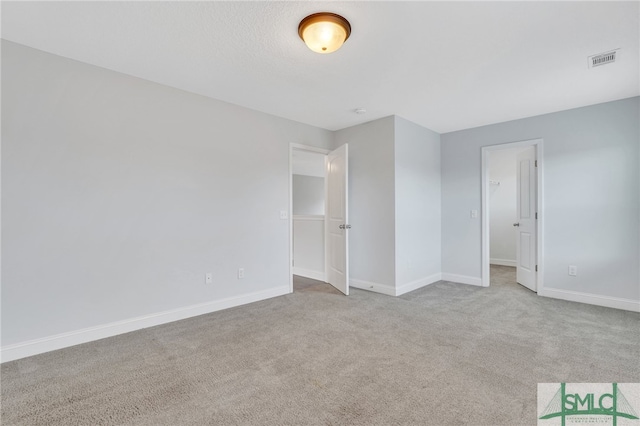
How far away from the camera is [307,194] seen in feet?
31.1

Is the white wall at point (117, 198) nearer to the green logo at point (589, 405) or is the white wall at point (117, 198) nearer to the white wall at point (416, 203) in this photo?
the white wall at point (416, 203)

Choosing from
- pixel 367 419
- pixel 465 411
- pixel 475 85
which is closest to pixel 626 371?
pixel 465 411

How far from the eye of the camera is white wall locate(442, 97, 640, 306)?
3.46 m

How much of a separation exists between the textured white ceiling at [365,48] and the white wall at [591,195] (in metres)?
0.34

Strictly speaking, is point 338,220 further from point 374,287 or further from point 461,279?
point 461,279

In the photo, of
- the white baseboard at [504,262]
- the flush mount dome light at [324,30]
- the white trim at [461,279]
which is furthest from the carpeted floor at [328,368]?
the white baseboard at [504,262]

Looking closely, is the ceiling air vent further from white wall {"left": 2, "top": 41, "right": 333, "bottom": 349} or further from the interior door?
white wall {"left": 2, "top": 41, "right": 333, "bottom": 349}

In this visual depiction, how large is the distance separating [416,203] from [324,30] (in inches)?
120

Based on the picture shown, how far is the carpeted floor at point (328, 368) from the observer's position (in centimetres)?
168

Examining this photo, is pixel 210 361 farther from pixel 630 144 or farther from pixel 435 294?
pixel 630 144

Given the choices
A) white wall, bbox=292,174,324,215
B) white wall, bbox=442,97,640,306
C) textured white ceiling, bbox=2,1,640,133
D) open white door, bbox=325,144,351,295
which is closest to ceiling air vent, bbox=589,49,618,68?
textured white ceiling, bbox=2,1,640,133

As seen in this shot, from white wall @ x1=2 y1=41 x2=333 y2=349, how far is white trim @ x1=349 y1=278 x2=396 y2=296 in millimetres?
1414

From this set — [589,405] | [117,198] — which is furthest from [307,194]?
[589,405]

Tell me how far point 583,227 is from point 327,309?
3378 millimetres
